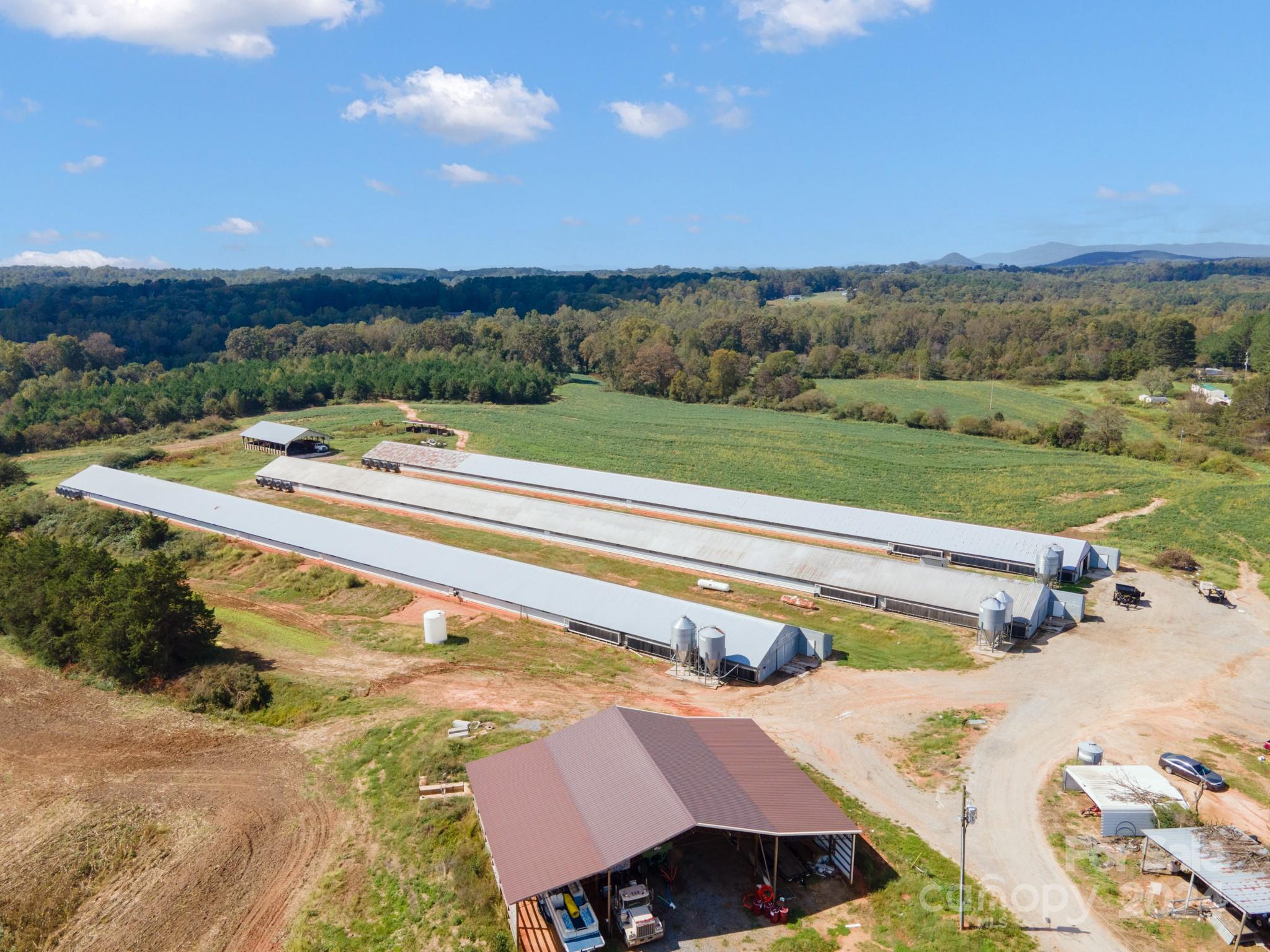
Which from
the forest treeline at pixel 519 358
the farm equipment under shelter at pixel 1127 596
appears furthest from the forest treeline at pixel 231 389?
the farm equipment under shelter at pixel 1127 596

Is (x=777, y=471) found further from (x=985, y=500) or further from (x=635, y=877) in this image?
(x=635, y=877)

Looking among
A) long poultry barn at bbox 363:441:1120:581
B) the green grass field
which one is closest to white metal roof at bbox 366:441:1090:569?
long poultry barn at bbox 363:441:1120:581

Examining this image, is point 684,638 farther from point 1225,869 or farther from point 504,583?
point 1225,869

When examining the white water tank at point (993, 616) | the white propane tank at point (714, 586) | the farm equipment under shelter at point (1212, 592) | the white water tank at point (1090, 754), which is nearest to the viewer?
the white water tank at point (1090, 754)

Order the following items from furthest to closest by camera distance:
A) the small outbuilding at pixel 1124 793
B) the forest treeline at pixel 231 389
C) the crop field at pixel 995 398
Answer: the crop field at pixel 995 398, the forest treeline at pixel 231 389, the small outbuilding at pixel 1124 793

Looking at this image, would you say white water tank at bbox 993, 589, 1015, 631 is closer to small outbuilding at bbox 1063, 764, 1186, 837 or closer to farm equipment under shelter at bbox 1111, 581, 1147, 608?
farm equipment under shelter at bbox 1111, 581, 1147, 608

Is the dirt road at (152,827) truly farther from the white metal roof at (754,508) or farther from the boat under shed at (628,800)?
the white metal roof at (754,508)

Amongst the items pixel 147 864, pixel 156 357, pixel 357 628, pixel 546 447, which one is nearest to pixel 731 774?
pixel 147 864
